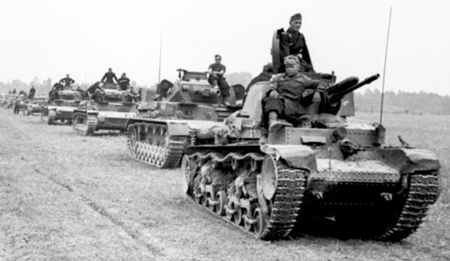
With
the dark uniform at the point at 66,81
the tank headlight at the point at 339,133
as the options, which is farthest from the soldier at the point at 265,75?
the dark uniform at the point at 66,81

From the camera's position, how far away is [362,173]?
7.46m

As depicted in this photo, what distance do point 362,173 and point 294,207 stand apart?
0.97 meters

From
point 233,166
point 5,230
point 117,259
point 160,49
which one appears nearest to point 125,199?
point 233,166

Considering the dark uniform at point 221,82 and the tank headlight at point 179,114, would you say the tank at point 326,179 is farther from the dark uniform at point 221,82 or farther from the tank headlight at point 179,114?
the dark uniform at point 221,82

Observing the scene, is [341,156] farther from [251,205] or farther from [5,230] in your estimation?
[5,230]

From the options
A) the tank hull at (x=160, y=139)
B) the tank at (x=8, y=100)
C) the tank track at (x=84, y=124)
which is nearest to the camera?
the tank hull at (x=160, y=139)

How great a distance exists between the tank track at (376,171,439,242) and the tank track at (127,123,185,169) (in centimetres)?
795

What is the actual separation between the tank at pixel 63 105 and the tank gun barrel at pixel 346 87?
24063 millimetres

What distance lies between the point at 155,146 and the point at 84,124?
9.88m

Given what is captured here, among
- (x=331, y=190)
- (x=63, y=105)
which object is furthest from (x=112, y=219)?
(x=63, y=105)

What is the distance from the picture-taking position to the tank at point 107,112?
24.1 metres

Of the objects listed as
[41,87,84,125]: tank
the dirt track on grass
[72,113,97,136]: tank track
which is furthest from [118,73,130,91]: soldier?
the dirt track on grass

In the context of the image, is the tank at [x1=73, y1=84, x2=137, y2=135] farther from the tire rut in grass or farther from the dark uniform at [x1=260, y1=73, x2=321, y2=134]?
the dark uniform at [x1=260, y1=73, x2=321, y2=134]

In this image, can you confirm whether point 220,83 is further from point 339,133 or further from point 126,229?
point 126,229
